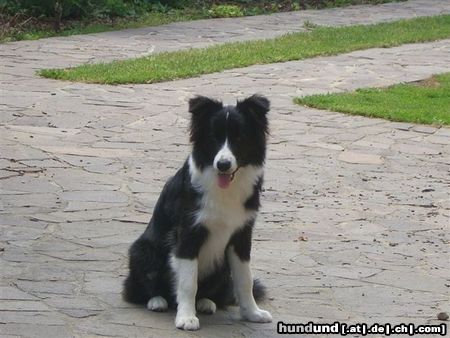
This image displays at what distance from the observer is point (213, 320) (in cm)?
603

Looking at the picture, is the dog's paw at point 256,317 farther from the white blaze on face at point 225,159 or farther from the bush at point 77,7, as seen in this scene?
the bush at point 77,7

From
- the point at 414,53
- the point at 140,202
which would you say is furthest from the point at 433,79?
the point at 140,202

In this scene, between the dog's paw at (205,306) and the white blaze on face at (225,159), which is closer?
the white blaze on face at (225,159)

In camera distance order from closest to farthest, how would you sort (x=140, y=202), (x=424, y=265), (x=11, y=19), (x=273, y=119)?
(x=424, y=265), (x=140, y=202), (x=273, y=119), (x=11, y=19)

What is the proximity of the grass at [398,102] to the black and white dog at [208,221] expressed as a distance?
6.09 metres

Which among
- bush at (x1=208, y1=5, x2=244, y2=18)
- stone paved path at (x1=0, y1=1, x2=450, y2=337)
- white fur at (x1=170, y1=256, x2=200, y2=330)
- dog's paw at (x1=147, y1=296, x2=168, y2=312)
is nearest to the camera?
white fur at (x1=170, y1=256, x2=200, y2=330)

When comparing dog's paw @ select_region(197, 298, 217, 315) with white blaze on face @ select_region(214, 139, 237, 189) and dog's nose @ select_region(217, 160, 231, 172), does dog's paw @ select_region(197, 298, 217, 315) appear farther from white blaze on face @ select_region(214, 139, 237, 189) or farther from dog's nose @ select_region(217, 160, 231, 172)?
dog's nose @ select_region(217, 160, 231, 172)

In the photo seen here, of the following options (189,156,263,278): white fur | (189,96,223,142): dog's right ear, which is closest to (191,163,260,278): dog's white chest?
(189,156,263,278): white fur

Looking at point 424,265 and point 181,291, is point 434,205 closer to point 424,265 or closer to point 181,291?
point 424,265

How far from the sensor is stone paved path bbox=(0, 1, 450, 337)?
6188 millimetres

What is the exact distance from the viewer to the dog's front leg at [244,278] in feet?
19.5

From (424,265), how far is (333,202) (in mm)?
1629

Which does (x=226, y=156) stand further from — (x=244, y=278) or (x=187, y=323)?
(x=187, y=323)

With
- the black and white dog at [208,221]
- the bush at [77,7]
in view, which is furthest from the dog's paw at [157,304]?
the bush at [77,7]
